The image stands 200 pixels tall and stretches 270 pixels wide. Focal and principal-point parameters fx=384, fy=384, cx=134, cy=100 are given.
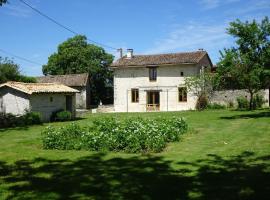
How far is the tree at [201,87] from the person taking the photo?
39.3 m

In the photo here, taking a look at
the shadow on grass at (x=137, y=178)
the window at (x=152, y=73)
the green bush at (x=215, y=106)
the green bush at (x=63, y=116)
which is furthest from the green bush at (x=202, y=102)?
the shadow on grass at (x=137, y=178)

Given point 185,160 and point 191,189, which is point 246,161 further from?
point 191,189

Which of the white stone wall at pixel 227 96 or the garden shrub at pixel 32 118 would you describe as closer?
the garden shrub at pixel 32 118

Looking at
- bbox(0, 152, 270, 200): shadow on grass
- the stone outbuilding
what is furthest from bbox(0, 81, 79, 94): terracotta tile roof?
bbox(0, 152, 270, 200): shadow on grass

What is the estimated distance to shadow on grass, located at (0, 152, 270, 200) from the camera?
7754 millimetres

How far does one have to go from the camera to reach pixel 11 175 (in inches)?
387

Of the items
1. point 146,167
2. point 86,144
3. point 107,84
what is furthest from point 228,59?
point 107,84

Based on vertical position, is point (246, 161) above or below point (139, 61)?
below

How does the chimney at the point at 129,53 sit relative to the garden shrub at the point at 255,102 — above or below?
above

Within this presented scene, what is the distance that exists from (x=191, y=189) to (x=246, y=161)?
3366mm

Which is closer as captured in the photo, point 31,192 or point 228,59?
point 31,192

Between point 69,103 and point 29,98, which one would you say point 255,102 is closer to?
point 69,103

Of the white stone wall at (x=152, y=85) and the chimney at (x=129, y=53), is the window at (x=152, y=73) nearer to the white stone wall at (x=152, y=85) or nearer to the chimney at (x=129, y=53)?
the white stone wall at (x=152, y=85)

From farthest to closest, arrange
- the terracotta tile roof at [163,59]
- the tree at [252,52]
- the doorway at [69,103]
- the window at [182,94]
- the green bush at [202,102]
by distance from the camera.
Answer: the window at [182,94] < the terracotta tile roof at [163,59] < the green bush at [202,102] < the doorway at [69,103] < the tree at [252,52]
